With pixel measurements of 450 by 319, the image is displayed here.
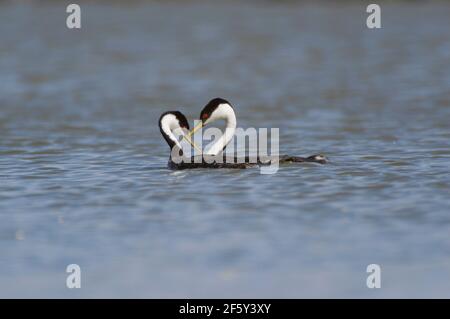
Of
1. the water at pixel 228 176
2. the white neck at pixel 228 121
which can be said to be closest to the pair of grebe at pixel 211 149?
the white neck at pixel 228 121

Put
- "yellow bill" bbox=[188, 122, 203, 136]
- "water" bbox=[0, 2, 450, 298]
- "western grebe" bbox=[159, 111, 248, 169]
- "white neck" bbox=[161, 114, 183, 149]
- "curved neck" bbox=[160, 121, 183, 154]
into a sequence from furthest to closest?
"yellow bill" bbox=[188, 122, 203, 136]
"white neck" bbox=[161, 114, 183, 149]
"curved neck" bbox=[160, 121, 183, 154]
"western grebe" bbox=[159, 111, 248, 169]
"water" bbox=[0, 2, 450, 298]

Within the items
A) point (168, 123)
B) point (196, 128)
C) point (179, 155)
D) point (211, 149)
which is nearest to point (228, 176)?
point (179, 155)

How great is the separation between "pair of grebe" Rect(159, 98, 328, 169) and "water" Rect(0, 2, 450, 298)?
0.55 feet

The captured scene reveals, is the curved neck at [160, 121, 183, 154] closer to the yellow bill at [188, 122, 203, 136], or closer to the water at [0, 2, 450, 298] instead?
the yellow bill at [188, 122, 203, 136]

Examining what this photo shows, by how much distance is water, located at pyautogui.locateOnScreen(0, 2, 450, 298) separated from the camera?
8477 mm

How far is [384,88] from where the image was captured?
78.3 ft

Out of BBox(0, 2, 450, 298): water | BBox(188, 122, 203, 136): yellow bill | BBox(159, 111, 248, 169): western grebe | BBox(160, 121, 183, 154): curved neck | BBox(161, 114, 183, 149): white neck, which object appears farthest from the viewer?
BBox(188, 122, 203, 136): yellow bill

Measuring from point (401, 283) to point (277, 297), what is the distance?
1.11m

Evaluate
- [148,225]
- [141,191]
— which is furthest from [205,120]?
[148,225]

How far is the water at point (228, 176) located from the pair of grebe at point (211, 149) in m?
0.17

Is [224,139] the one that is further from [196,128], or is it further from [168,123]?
[168,123]

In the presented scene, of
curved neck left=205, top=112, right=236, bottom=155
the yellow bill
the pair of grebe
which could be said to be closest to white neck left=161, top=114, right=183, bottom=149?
the pair of grebe

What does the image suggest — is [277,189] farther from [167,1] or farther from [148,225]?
[167,1]

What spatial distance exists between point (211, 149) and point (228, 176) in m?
1.09
